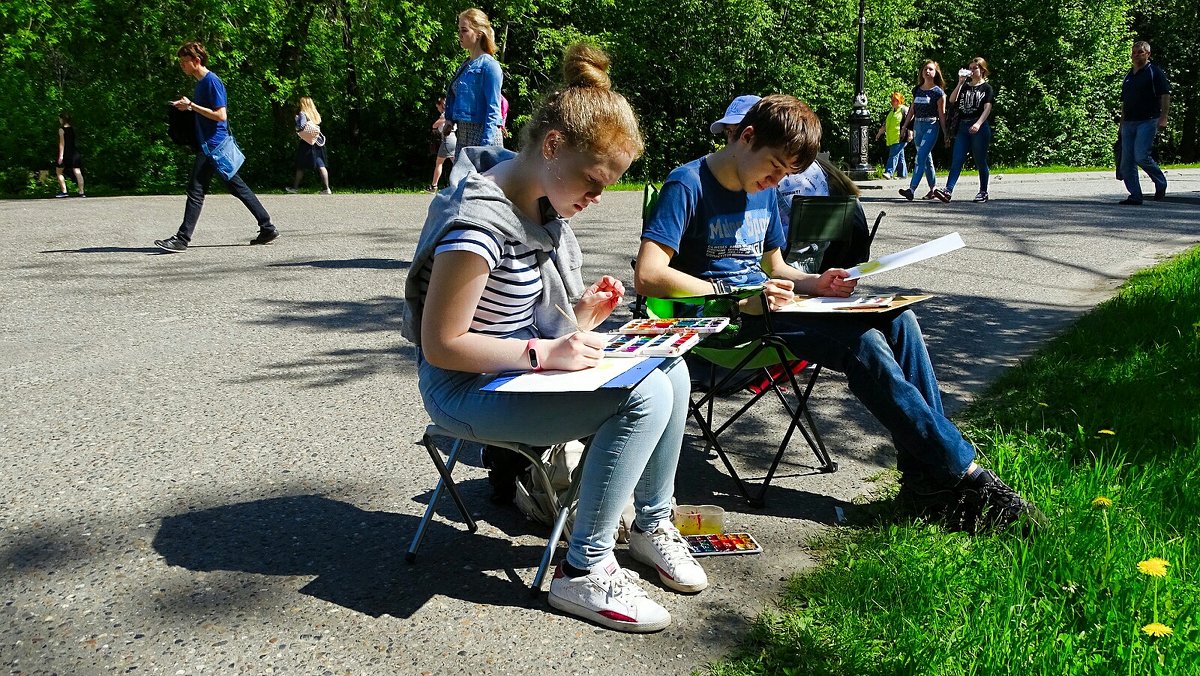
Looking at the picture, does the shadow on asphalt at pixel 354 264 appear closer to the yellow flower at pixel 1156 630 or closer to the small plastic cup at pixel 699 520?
the small plastic cup at pixel 699 520

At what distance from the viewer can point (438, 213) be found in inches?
108

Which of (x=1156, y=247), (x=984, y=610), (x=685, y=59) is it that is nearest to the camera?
(x=984, y=610)

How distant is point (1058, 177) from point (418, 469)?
782 inches

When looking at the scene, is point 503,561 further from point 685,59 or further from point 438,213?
point 685,59

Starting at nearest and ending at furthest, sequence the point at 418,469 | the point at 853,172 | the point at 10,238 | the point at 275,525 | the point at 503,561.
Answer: the point at 503,561
the point at 275,525
the point at 418,469
the point at 10,238
the point at 853,172

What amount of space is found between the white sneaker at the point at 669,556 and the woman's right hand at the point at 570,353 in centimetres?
68

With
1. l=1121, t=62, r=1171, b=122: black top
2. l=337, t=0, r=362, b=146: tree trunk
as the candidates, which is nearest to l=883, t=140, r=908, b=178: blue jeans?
l=1121, t=62, r=1171, b=122: black top

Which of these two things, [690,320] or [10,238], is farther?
[10,238]

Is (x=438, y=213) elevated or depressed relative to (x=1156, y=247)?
elevated

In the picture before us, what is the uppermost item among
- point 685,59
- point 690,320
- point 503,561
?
point 685,59

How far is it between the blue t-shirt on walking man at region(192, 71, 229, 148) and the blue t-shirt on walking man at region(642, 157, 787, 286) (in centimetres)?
689

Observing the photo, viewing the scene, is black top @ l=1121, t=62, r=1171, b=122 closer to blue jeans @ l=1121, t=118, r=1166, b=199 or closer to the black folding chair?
blue jeans @ l=1121, t=118, r=1166, b=199

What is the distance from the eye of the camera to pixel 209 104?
9.44 metres

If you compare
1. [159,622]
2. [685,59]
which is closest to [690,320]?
[159,622]
